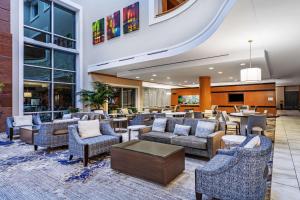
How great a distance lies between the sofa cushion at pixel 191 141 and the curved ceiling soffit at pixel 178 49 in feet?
8.46

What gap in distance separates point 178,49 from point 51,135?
15.7 feet

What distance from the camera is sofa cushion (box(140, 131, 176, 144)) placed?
434 cm

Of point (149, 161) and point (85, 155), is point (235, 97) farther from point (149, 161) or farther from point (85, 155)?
point (85, 155)

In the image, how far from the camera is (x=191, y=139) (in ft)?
13.0

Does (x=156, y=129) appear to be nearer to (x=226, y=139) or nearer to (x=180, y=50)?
(x=226, y=139)

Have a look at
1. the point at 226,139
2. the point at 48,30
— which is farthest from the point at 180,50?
the point at 48,30

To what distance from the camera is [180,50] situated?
20.2ft

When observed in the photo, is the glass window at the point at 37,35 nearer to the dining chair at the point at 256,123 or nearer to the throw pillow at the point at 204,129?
the throw pillow at the point at 204,129

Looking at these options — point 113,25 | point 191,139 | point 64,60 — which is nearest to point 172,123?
point 191,139

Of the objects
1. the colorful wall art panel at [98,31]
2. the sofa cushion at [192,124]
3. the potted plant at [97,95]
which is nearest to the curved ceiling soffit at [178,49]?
the potted plant at [97,95]

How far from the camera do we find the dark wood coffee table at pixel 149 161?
8.79ft

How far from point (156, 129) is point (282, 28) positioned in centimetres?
379

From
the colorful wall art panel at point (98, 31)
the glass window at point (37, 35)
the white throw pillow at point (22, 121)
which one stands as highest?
the colorful wall art panel at point (98, 31)

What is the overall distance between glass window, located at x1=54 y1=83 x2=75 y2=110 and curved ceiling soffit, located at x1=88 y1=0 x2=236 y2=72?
1592 mm
